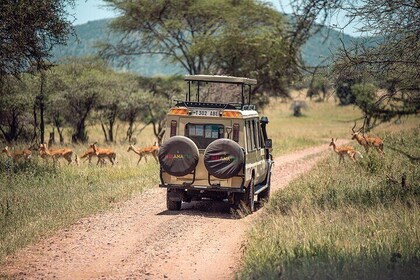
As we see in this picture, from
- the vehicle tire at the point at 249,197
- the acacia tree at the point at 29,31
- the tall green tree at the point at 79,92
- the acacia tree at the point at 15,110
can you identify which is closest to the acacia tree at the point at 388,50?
the vehicle tire at the point at 249,197

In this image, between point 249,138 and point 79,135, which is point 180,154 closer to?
point 249,138

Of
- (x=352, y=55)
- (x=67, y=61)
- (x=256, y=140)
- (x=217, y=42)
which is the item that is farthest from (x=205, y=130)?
(x=67, y=61)

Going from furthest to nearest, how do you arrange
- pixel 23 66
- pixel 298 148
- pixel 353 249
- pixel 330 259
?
1. pixel 298 148
2. pixel 23 66
3. pixel 353 249
4. pixel 330 259

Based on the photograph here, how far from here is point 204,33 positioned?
39.9 meters

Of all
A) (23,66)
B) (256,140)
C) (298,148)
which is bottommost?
(298,148)

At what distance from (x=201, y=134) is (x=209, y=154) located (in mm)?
755

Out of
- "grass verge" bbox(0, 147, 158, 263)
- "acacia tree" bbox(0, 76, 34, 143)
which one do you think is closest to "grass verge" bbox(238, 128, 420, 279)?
"grass verge" bbox(0, 147, 158, 263)

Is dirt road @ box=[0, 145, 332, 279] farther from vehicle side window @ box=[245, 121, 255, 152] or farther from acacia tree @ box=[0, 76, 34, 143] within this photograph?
acacia tree @ box=[0, 76, 34, 143]

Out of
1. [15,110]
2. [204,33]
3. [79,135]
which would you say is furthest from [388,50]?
[204,33]

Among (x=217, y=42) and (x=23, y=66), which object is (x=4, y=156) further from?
(x=217, y=42)

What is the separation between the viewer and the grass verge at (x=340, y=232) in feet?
24.7

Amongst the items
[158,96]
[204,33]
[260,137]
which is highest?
[204,33]

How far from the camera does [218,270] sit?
856cm

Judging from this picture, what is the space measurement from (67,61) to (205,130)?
27.3m
